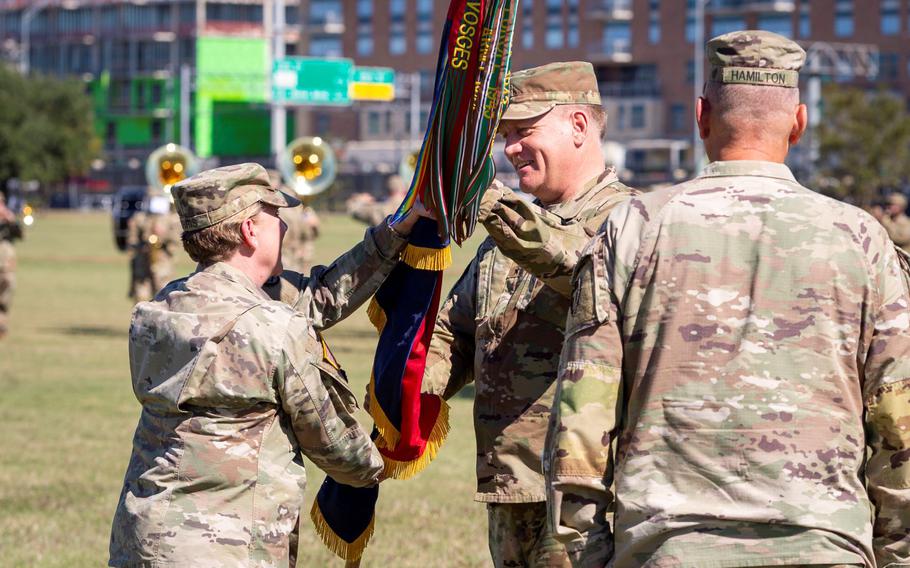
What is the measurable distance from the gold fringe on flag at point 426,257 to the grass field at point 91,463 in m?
3.71

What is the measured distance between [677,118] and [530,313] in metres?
95.1

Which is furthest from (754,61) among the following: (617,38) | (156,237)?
(617,38)

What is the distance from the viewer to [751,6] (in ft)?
305

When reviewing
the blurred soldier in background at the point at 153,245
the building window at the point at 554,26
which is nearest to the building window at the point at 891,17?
the building window at the point at 554,26

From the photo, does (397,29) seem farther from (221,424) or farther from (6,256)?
(221,424)

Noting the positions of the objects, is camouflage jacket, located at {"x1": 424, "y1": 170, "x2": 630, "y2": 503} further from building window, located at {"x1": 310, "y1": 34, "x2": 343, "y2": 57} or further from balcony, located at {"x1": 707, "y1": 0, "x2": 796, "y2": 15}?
building window, located at {"x1": 310, "y1": 34, "x2": 343, "y2": 57}

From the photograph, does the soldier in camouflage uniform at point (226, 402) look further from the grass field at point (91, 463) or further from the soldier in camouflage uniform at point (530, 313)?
the grass field at point (91, 463)

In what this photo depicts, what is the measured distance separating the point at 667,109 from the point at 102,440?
290 feet

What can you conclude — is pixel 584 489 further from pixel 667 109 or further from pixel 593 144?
pixel 667 109

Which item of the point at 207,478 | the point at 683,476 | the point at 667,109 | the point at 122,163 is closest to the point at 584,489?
the point at 683,476

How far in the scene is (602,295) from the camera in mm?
3740

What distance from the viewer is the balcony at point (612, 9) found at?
332 ft

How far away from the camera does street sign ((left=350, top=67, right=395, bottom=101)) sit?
62656 mm

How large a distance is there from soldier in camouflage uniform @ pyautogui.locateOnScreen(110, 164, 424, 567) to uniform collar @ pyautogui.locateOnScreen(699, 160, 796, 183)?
140 centimetres
